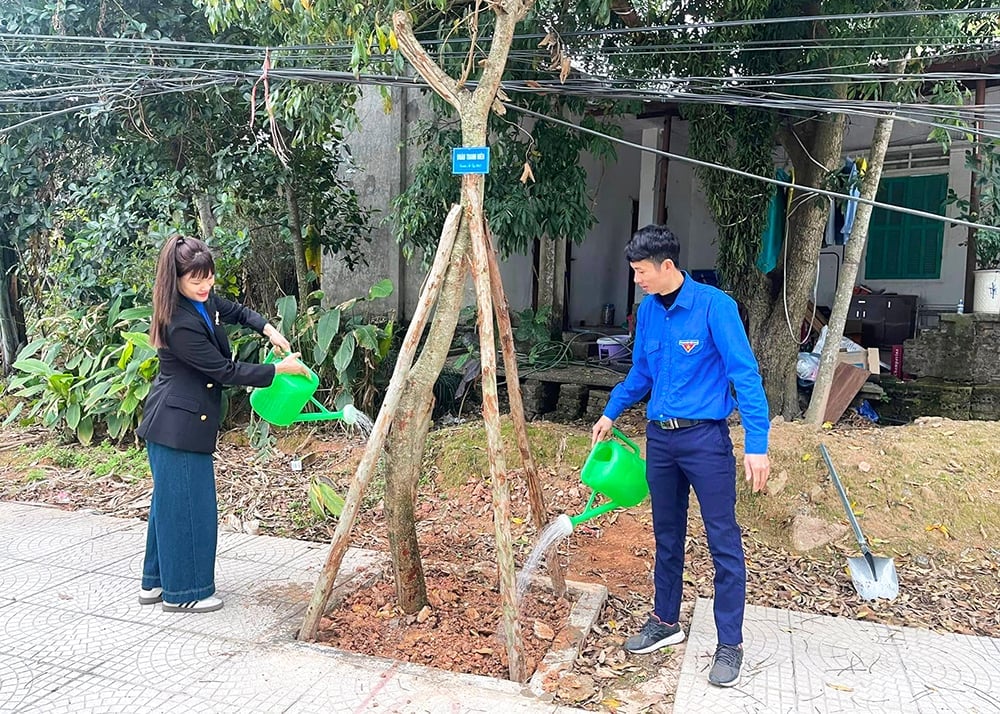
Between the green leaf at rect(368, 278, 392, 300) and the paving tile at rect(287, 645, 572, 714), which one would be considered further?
the green leaf at rect(368, 278, 392, 300)

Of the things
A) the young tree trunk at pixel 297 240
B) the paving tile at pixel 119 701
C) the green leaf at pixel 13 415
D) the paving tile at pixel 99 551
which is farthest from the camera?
the young tree trunk at pixel 297 240

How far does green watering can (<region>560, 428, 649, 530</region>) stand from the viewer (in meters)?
3.19

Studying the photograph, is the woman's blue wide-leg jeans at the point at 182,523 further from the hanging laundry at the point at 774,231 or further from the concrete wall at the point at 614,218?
the concrete wall at the point at 614,218

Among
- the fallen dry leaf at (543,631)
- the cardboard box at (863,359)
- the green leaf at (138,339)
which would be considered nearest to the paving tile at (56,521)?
the green leaf at (138,339)

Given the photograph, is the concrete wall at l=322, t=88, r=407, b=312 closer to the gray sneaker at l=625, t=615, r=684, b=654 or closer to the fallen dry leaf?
the fallen dry leaf

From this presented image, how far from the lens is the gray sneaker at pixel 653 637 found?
130 inches

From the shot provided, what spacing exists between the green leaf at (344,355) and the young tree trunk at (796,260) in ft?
11.4

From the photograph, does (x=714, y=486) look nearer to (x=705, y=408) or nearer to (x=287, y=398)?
(x=705, y=408)

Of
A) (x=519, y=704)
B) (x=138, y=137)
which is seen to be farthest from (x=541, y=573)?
(x=138, y=137)

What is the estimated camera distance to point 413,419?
342 centimetres

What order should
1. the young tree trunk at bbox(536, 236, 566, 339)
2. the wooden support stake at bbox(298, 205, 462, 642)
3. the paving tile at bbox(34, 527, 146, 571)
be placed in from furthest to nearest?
the young tree trunk at bbox(536, 236, 566, 339) < the paving tile at bbox(34, 527, 146, 571) < the wooden support stake at bbox(298, 205, 462, 642)

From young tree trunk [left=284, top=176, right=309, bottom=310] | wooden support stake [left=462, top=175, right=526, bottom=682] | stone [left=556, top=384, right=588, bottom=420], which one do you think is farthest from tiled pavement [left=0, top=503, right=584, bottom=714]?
young tree trunk [left=284, top=176, right=309, bottom=310]

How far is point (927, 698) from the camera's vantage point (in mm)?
2973

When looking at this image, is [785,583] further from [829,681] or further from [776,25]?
[776,25]
